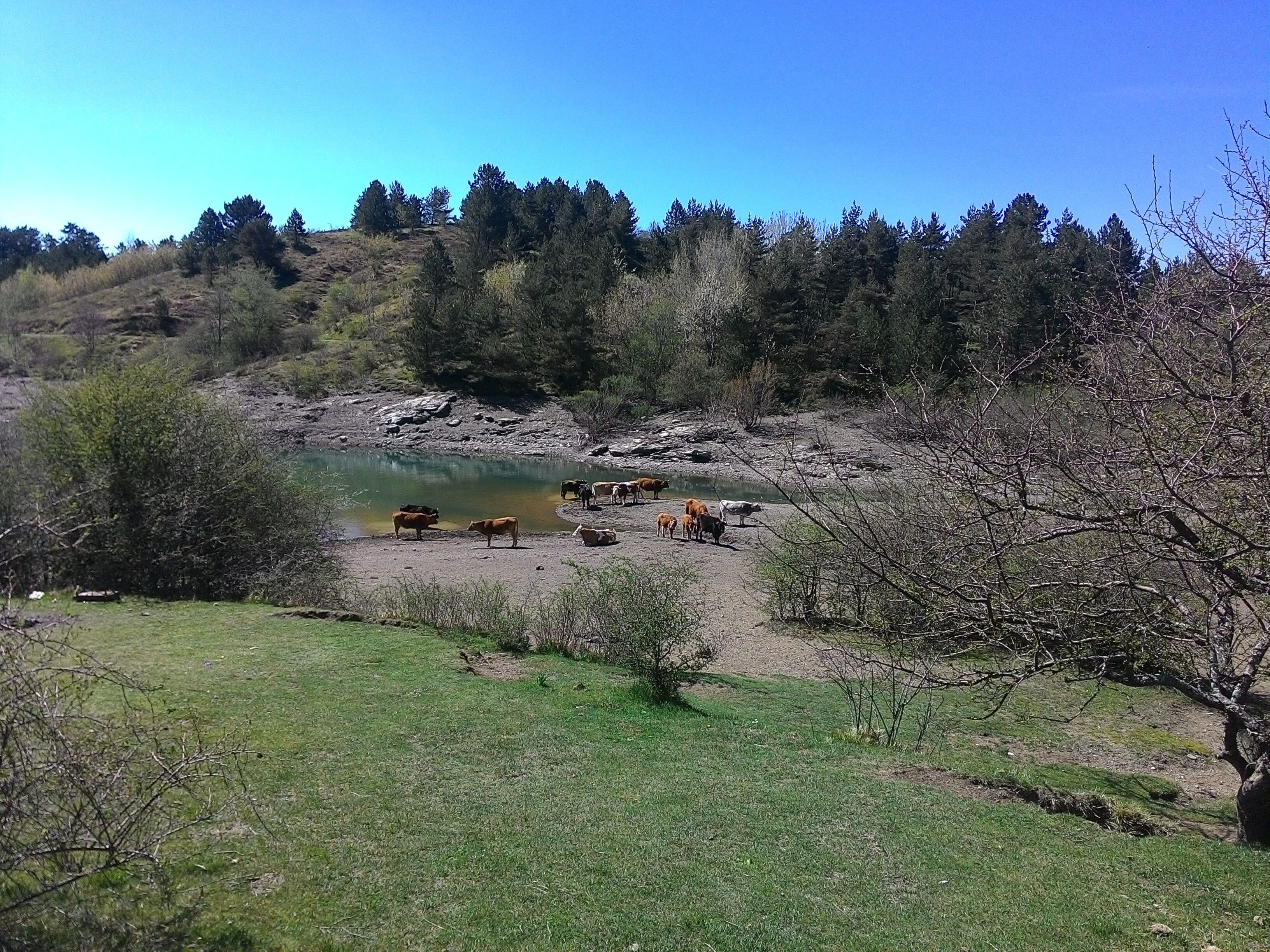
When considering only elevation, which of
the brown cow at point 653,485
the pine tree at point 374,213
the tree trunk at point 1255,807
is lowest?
the tree trunk at point 1255,807

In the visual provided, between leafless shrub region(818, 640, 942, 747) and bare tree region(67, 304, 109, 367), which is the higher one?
bare tree region(67, 304, 109, 367)

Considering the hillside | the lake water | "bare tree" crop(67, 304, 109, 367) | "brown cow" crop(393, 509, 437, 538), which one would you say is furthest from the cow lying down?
"bare tree" crop(67, 304, 109, 367)

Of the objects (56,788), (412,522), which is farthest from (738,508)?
(56,788)

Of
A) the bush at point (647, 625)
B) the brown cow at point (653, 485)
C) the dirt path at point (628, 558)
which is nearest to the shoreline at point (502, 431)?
the brown cow at point (653, 485)

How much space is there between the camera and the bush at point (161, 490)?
1591 centimetres

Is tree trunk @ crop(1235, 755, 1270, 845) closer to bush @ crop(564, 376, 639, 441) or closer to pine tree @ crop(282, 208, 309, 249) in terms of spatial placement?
bush @ crop(564, 376, 639, 441)

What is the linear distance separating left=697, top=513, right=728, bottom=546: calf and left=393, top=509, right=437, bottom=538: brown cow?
1083 cm

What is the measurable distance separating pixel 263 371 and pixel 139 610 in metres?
66.7

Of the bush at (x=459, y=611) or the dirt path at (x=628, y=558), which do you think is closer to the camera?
the bush at (x=459, y=611)

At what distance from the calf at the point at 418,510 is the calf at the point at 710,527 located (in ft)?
36.0

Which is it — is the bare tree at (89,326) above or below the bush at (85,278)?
below

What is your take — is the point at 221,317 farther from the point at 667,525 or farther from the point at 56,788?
the point at 56,788

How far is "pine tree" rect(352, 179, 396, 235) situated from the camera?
123312 millimetres

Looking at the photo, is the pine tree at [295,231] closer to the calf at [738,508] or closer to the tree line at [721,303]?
the tree line at [721,303]
